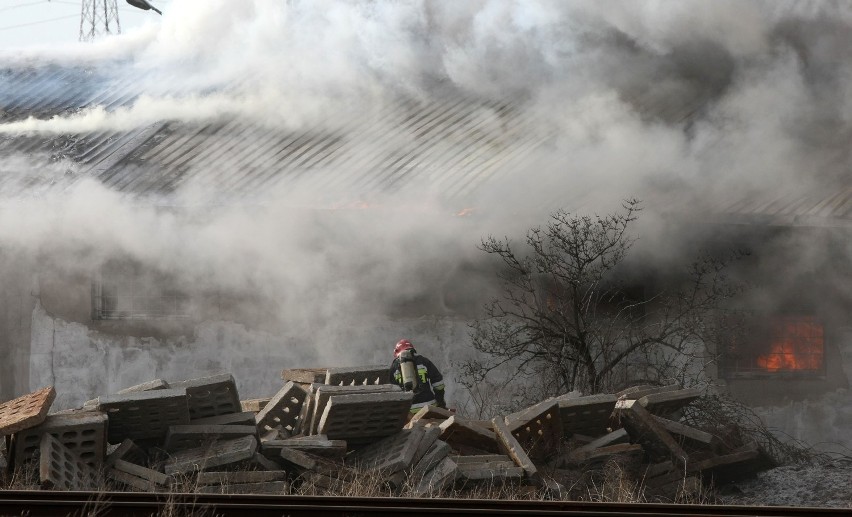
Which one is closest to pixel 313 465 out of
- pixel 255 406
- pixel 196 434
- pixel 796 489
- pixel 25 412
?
pixel 196 434

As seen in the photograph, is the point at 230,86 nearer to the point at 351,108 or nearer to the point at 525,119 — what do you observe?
the point at 351,108

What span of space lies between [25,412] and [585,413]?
14.8 ft

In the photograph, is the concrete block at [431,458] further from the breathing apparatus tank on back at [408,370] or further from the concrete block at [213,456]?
the breathing apparatus tank on back at [408,370]

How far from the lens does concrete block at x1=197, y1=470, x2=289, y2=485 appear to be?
720 centimetres

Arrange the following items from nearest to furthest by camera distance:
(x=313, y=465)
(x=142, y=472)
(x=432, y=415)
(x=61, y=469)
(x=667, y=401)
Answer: (x=61, y=469), (x=142, y=472), (x=313, y=465), (x=432, y=415), (x=667, y=401)

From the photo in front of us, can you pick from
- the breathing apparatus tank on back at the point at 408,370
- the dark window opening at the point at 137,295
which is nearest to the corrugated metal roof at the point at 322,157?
the dark window opening at the point at 137,295

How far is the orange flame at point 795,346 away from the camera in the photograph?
509 inches

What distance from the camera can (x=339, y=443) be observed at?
788 cm

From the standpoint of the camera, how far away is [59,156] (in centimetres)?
1360

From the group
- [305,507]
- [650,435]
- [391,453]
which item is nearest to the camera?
Result: [305,507]

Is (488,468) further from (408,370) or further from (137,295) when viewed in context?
(137,295)

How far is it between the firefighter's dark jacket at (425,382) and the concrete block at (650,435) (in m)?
2.15

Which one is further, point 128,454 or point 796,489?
point 796,489

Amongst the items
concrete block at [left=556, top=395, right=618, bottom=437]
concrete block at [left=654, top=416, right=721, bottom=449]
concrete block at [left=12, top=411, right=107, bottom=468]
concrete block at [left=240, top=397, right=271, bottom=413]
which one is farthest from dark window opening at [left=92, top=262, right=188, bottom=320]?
concrete block at [left=654, top=416, right=721, bottom=449]
